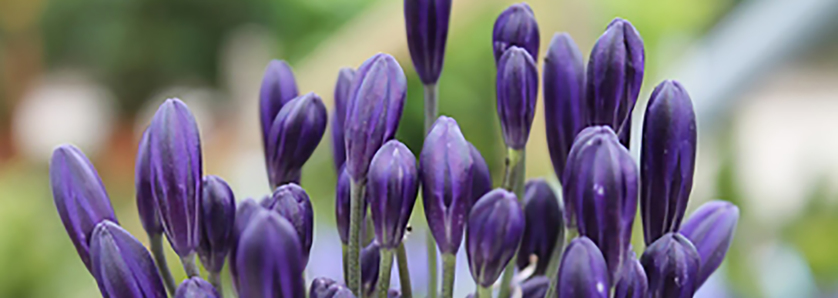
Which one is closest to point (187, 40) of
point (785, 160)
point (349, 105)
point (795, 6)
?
point (785, 160)

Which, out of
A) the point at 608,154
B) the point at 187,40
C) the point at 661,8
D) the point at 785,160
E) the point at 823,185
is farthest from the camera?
the point at 187,40

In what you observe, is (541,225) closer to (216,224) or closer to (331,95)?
(216,224)

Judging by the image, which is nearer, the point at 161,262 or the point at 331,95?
the point at 161,262

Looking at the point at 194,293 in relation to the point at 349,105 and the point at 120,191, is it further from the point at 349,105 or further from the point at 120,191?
the point at 120,191

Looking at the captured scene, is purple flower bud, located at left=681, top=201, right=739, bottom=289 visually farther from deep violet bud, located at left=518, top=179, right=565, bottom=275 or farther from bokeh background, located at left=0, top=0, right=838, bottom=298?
bokeh background, located at left=0, top=0, right=838, bottom=298

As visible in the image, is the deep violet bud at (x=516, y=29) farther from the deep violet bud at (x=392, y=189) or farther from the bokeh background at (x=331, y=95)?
the bokeh background at (x=331, y=95)

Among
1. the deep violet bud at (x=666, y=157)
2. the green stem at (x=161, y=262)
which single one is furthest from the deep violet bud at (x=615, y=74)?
the green stem at (x=161, y=262)

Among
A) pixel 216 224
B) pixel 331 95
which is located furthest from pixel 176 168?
pixel 331 95
